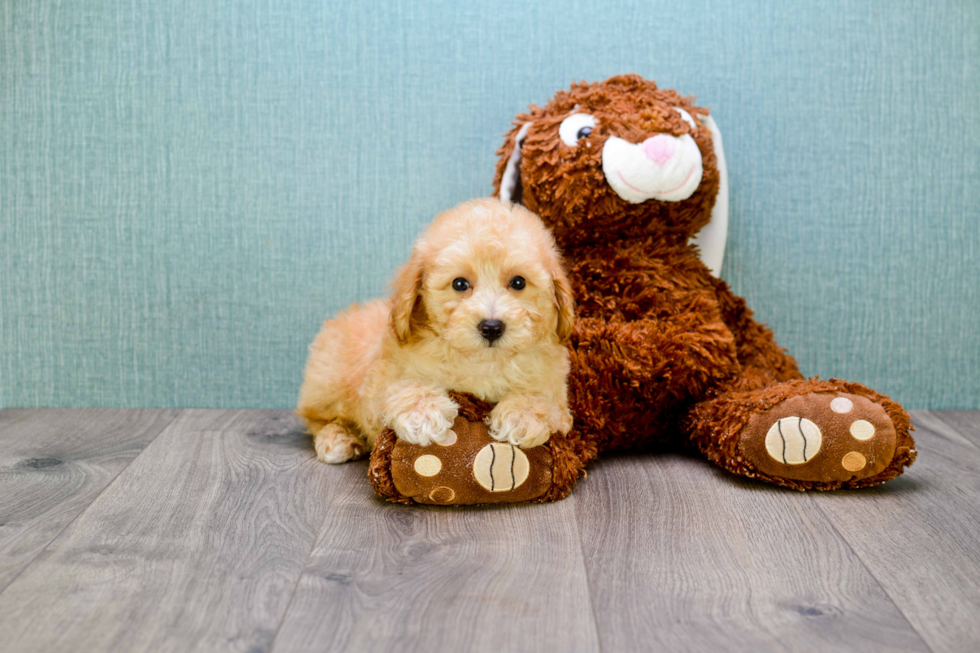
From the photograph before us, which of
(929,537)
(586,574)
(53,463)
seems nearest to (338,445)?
(53,463)

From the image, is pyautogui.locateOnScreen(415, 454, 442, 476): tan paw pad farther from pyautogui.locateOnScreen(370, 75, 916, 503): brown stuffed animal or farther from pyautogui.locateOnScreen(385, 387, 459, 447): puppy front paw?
pyautogui.locateOnScreen(370, 75, 916, 503): brown stuffed animal

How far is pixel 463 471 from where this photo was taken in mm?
1356

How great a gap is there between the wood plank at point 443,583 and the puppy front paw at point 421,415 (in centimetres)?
13

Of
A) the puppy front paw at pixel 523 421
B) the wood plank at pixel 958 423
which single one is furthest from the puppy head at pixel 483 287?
the wood plank at pixel 958 423

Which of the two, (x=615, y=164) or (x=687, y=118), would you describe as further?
(x=687, y=118)

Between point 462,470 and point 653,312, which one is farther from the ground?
point 653,312

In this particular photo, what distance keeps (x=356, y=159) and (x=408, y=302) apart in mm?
753

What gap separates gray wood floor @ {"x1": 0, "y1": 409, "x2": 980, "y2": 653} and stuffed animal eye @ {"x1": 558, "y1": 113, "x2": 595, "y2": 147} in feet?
2.20

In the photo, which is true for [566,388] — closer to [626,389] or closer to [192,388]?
[626,389]

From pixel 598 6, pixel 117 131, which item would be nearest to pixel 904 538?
pixel 598 6

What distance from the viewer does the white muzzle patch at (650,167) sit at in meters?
1.58

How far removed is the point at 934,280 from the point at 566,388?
1131mm

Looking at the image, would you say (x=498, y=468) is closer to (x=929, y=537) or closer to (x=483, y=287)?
(x=483, y=287)

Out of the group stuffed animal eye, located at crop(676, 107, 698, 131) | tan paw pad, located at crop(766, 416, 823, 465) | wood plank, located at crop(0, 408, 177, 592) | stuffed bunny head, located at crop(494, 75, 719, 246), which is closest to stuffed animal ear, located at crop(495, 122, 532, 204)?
stuffed bunny head, located at crop(494, 75, 719, 246)
